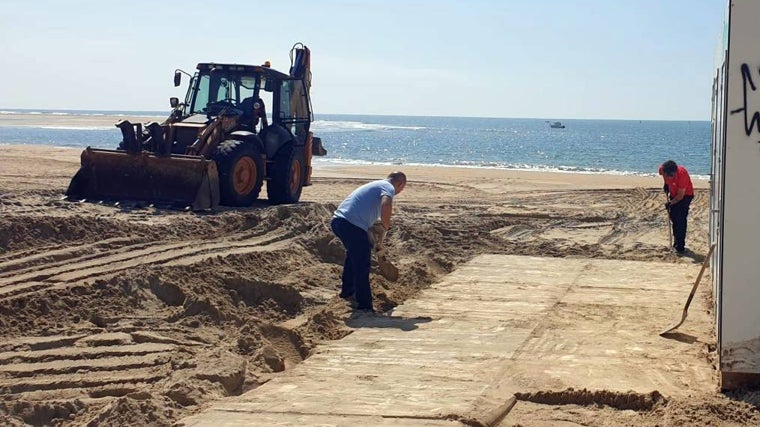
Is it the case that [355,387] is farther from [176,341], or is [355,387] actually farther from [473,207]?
[473,207]

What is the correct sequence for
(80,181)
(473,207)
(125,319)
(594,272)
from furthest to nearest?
(473,207)
(80,181)
(594,272)
(125,319)

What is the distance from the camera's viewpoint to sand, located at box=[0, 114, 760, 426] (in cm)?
617

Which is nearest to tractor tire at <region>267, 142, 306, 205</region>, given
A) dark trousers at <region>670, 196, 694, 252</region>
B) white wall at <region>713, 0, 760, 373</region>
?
dark trousers at <region>670, 196, 694, 252</region>

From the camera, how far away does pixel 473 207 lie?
19547mm

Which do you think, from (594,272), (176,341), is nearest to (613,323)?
(594,272)

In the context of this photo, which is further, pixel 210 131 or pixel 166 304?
pixel 210 131

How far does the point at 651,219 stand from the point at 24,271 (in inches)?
468

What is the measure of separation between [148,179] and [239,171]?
154 cm

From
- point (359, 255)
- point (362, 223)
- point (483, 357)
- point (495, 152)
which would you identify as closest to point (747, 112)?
point (483, 357)

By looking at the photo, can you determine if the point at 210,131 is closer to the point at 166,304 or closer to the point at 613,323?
the point at 166,304

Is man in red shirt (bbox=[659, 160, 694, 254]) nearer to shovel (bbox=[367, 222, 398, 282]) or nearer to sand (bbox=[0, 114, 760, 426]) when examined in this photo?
sand (bbox=[0, 114, 760, 426])

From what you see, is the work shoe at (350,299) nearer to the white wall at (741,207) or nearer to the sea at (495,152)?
the white wall at (741,207)

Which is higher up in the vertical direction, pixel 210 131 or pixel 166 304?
pixel 210 131

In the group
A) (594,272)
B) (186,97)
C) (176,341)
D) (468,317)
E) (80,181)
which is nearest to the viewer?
(176,341)
